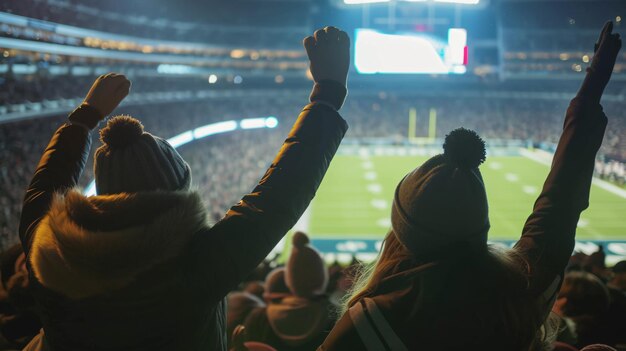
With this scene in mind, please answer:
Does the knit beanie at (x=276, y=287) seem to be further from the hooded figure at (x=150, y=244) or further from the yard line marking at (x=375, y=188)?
the yard line marking at (x=375, y=188)

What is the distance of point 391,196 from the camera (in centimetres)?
1683

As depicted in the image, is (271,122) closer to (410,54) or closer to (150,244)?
(410,54)

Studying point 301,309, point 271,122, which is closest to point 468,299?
point 301,309

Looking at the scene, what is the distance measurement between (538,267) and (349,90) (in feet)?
60.7

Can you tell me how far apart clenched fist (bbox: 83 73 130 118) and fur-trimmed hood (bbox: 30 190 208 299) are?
1.45 ft

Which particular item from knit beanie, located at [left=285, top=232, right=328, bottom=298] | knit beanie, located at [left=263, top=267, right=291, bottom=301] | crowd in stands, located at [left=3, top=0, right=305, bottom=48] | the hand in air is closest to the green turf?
knit beanie, located at [left=263, top=267, right=291, bottom=301]

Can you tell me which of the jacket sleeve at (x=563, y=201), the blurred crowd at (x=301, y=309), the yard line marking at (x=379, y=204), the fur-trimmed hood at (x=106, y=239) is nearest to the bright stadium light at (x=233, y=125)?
the yard line marking at (x=379, y=204)

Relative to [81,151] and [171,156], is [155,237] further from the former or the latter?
[81,151]

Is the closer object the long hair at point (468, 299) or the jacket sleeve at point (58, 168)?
the long hair at point (468, 299)

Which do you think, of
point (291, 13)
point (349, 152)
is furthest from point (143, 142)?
point (291, 13)

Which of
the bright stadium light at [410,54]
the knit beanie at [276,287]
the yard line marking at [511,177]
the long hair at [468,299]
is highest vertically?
the bright stadium light at [410,54]

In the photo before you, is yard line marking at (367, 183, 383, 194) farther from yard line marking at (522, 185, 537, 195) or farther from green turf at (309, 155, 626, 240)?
yard line marking at (522, 185, 537, 195)

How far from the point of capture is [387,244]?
112 centimetres

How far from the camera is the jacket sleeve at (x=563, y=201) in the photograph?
1122 mm
